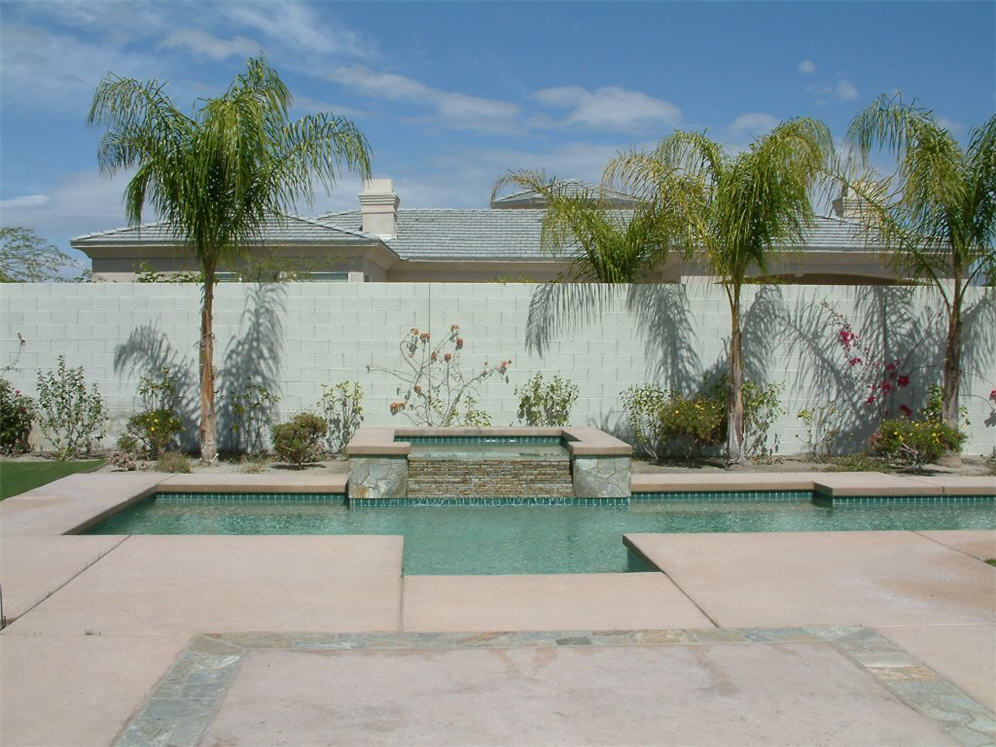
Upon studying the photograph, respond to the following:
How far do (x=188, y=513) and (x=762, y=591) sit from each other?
5576 millimetres

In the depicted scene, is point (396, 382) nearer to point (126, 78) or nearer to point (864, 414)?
point (126, 78)

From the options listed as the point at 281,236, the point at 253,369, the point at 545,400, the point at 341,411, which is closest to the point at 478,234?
the point at 281,236

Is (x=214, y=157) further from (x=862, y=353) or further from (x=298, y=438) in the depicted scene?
(x=862, y=353)

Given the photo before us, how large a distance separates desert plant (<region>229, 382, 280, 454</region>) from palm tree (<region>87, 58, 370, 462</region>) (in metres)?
0.83

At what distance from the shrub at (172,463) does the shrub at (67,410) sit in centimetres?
144

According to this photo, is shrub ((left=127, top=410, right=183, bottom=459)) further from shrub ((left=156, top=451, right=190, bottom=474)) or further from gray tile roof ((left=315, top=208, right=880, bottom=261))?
gray tile roof ((left=315, top=208, right=880, bottom=261))

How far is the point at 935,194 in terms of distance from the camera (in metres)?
10.7

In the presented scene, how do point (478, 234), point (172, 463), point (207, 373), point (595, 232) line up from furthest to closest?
point (478, 234), point (595, 232), point (207, 373), point (172, 463)

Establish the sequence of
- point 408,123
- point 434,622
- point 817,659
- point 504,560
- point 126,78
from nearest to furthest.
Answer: point 817,659, point 434,622, point 504,560, point 126,78, point 408,123

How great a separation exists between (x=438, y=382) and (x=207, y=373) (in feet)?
9.59

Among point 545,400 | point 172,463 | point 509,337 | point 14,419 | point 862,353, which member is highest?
point 509,337

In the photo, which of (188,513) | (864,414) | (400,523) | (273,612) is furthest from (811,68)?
(273,612)

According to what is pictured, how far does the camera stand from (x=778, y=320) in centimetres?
1217

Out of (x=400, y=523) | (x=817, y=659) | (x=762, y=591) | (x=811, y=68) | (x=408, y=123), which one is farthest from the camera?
(x=408, y=123)
